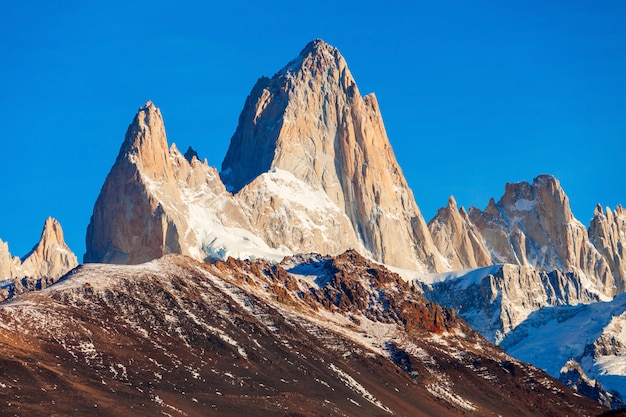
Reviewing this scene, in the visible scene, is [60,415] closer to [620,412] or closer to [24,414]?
[24,414]

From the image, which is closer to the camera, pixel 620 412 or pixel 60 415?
pixel 620 412

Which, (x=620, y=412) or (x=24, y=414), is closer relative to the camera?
(x=620, y=412)

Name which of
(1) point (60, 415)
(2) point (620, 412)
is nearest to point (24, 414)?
(1) point (60, 415)
